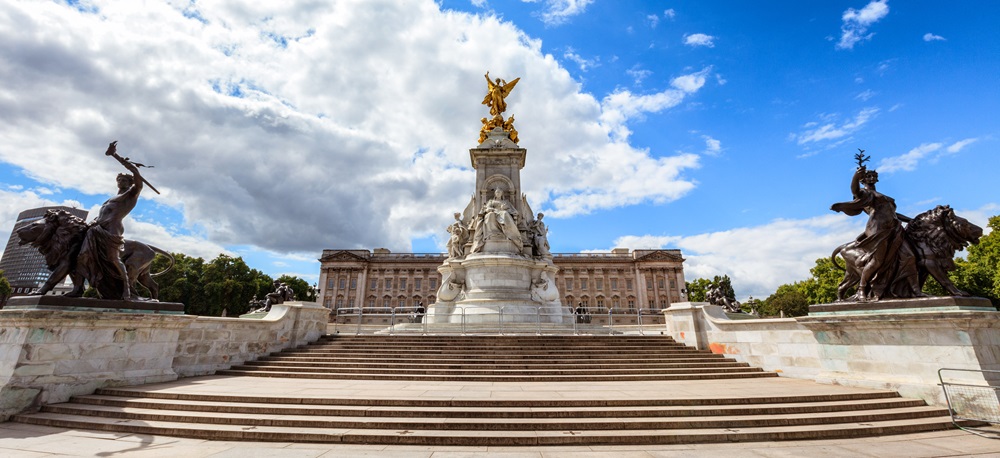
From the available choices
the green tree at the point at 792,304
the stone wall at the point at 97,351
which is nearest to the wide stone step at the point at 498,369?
the stone wall at the point at 97,351

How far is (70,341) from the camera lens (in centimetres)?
Answer: 859

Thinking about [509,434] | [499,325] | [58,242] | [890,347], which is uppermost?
[58,242]

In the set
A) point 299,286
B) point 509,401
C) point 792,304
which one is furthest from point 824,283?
point 299,286

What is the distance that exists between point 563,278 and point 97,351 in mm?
72158

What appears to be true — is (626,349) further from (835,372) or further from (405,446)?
(405,446)

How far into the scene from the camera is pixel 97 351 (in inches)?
353

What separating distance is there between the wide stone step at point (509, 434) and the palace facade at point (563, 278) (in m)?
69.1

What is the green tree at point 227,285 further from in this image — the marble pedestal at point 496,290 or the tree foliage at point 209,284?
the marble pedestal at point 496,290

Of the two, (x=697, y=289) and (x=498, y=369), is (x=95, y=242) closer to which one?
(x=498, y=369)

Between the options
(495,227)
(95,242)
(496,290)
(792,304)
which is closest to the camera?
(95,242)

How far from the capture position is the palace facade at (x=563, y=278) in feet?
250

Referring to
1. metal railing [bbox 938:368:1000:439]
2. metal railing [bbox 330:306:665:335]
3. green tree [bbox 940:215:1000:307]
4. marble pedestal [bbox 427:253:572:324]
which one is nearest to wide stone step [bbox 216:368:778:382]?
metal railing [bbox 938:368:1000:439]

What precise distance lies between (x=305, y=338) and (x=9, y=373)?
8180 millimetres

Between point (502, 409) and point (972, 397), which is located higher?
point (972, 397)
